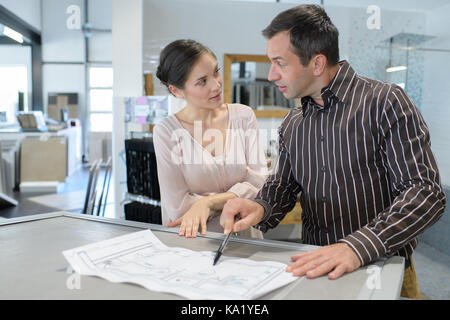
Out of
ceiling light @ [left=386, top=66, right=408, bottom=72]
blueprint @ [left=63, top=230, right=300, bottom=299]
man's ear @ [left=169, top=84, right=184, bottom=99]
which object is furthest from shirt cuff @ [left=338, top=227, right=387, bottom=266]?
ceiling light @ [left=386, top=66, right=408, bottom=72]

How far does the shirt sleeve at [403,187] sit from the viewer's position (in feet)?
2.88

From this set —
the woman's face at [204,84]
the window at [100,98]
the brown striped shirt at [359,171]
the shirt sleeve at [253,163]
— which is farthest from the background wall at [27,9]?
the brown striped shirt at [359,171]

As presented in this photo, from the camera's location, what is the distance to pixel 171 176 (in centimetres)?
153

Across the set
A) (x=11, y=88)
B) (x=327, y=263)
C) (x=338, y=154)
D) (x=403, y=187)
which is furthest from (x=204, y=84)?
(x=11, y=88)

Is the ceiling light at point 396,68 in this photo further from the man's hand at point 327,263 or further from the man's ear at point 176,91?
the man's hand at point 327,263

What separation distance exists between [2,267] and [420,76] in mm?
4239

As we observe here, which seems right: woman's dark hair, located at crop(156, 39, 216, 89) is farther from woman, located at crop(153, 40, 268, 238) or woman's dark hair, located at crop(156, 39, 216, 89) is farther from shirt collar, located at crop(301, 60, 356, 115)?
shirt collar, located at crop(301, 60, 356, 115)

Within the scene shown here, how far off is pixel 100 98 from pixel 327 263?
32.7 ft

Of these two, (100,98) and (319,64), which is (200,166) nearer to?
(319,64)

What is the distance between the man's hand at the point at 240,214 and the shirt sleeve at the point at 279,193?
0.16 feet

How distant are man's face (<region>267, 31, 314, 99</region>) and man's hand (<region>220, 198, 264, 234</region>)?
36 cm

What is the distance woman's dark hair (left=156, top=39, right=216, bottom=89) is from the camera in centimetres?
155
